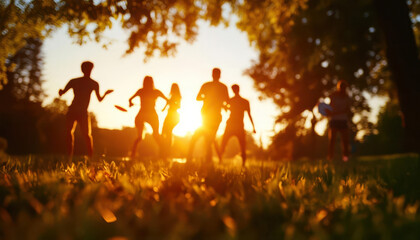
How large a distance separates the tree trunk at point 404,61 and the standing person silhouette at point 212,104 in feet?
15.7

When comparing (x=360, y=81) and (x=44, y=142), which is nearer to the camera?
(x=360, y=81)

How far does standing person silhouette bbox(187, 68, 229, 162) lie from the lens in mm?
7473

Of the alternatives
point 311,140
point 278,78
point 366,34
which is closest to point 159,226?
point 366,34

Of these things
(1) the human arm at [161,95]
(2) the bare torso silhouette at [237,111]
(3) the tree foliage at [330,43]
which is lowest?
(2) the bare torso silhouette at [237,111]

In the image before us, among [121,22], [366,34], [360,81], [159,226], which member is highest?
[366,34]

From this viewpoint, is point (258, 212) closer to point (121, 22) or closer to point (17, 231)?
point (17, 231)

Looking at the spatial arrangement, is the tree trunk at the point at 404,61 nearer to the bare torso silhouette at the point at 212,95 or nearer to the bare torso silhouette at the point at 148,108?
the bare torso silhouette at the point at 212,95

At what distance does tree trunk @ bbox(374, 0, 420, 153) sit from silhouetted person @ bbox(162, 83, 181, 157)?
5.91m

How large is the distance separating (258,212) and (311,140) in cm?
2683

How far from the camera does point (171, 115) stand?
8.34 meters

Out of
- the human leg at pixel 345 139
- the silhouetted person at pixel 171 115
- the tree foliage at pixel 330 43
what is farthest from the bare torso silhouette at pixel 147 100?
the human leg at pixel 345 139

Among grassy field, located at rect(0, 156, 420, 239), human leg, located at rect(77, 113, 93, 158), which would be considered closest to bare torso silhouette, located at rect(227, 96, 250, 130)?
human leg, located at rect(77, 113, 93, 158)

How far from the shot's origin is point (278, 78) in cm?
2625

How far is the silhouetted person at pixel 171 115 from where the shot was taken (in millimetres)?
8336
